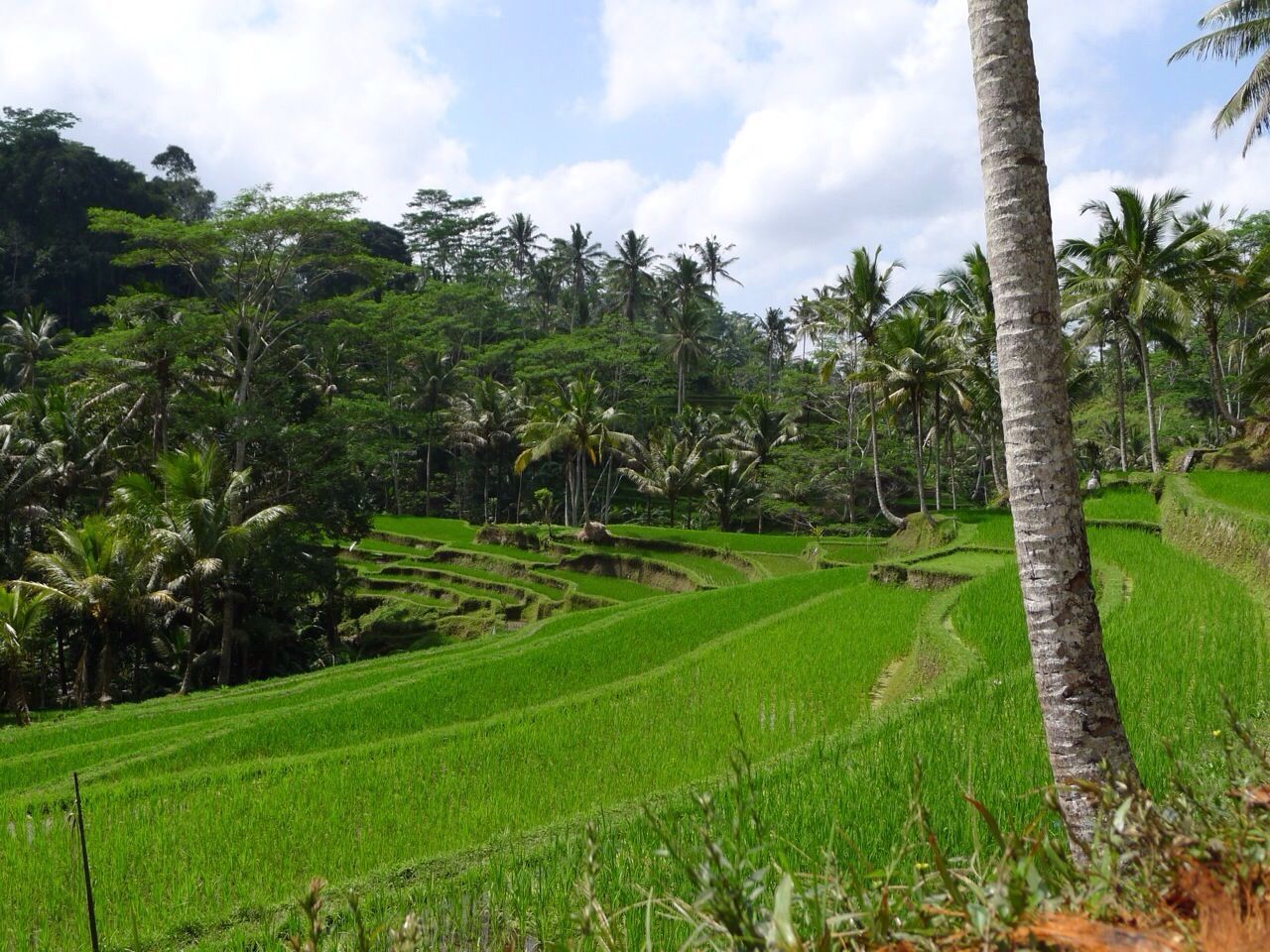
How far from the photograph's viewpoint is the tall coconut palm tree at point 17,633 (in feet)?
53.6

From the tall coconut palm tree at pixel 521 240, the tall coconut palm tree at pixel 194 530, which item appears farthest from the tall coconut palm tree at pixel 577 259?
the tall coconut palm tree at pixel 194 530

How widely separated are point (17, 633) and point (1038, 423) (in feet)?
63.7

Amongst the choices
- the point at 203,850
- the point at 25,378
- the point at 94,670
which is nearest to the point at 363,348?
the point at 94,670

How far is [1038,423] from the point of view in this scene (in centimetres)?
323

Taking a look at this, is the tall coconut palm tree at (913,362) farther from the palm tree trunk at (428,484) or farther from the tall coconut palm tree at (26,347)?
the tall coconut palm tree at (26,347)

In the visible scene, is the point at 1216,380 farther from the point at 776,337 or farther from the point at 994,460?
the point at 776,337

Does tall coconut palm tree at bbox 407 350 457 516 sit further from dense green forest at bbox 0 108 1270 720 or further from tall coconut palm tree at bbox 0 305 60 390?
tall coconut palm tree at bbox 0 305 60 390

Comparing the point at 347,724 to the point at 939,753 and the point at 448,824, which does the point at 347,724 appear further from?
the point at 939,753

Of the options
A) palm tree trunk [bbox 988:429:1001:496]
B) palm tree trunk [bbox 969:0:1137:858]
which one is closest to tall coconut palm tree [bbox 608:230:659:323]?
palm tree trunk [bbox 988:429:1001:496]

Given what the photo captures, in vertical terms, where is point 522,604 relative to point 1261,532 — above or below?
below

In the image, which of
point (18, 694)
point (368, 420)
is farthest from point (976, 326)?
point (18, 694)

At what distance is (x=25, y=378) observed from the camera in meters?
38.1

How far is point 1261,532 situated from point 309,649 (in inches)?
866

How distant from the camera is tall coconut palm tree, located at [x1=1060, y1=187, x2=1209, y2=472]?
64.1ft
